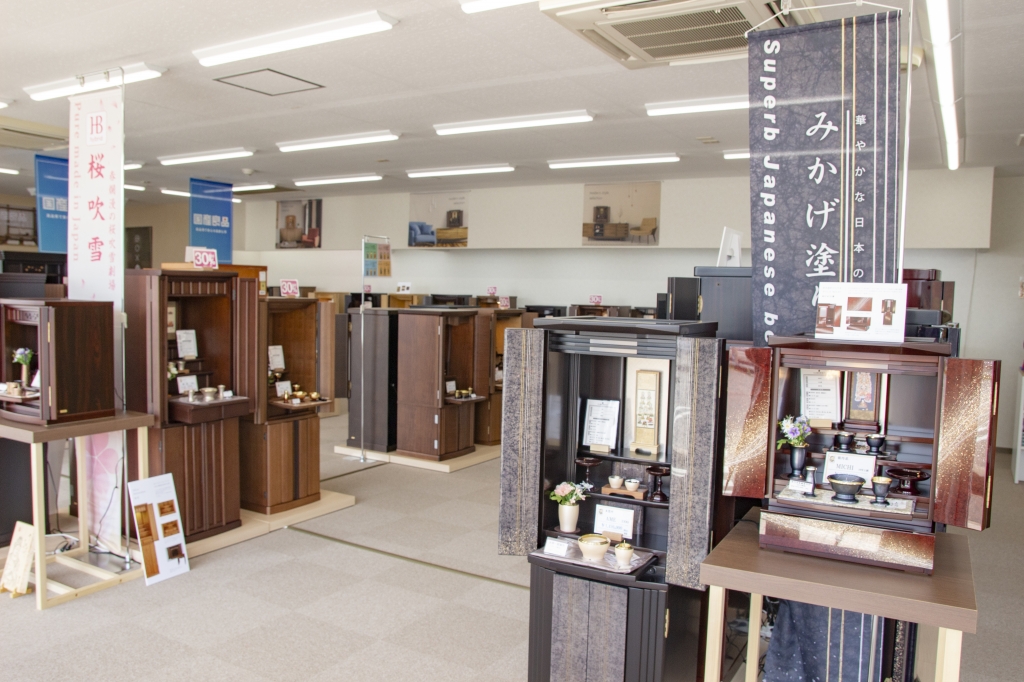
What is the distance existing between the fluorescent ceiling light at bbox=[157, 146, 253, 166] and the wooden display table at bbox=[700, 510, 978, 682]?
308 inches

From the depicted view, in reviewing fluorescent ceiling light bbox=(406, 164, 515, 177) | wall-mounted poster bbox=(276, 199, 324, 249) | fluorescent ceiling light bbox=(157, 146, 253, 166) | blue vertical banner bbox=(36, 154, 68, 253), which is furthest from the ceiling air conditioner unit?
wall-mounted poster bbox=(276, 199, 324, 249)

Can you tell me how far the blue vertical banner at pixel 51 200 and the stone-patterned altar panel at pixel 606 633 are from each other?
852cm

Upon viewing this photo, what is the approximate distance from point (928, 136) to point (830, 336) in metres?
5.32

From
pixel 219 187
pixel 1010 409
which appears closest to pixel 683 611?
pixel 1010 409

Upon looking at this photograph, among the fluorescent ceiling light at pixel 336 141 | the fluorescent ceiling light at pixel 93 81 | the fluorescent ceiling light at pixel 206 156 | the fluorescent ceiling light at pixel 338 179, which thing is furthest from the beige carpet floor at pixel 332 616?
the fluorescent ceiling light at pixel 338 179

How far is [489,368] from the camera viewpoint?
24.9 feet

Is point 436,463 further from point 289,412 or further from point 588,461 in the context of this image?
point 588,461

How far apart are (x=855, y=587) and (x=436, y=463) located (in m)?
5.14

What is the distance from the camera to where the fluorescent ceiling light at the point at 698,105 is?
18.8 ft

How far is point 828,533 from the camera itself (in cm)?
241

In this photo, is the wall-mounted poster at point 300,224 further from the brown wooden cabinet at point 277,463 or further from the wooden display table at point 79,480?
the wooden display table at point 79,480

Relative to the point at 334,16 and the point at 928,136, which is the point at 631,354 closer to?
the point at 334,16

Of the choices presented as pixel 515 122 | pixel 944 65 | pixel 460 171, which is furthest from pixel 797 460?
pixel 460 171

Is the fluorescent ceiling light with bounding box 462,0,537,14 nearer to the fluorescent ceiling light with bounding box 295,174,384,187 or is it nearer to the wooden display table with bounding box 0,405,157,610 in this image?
the wooden display table with bounding box 0,405,157,610
